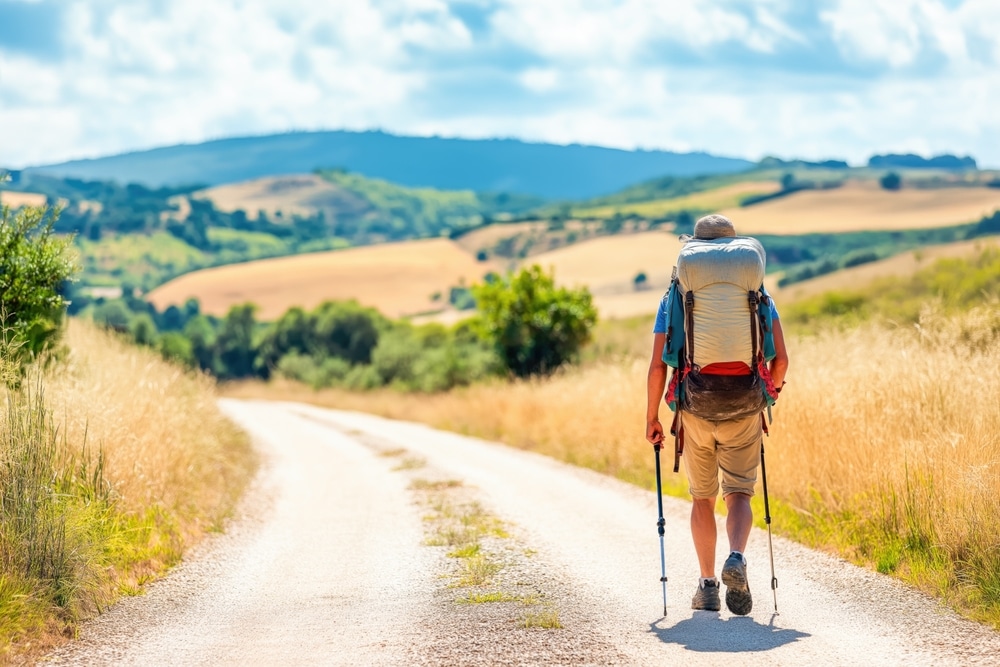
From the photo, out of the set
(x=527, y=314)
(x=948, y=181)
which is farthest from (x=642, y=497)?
(x=948, y=181)

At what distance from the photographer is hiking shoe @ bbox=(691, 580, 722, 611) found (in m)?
7.23

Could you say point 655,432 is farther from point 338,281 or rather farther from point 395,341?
point 338,281

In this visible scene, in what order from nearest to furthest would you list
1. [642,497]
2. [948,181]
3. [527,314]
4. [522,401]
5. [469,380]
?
[642,497] < [522,401] < [527,314] < [469,380] < [948,181]

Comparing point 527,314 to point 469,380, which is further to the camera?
point 469,380

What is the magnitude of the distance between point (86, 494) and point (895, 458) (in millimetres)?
6866

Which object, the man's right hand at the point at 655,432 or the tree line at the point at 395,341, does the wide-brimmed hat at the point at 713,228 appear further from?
the tree line at the point at 395,341

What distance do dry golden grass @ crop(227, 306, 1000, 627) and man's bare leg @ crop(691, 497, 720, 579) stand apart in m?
1.58

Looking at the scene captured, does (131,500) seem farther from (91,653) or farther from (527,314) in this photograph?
(527,314)

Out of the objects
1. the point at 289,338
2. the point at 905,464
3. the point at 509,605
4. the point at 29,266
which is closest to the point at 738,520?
the point at 509,605

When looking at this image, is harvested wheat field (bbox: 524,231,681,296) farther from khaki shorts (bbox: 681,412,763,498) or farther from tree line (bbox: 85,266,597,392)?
khaki shorts (bbox: 681,412,763,498)

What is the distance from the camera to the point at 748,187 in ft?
619

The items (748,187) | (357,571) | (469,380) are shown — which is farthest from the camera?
(748,187)

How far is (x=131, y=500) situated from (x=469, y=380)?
101ft

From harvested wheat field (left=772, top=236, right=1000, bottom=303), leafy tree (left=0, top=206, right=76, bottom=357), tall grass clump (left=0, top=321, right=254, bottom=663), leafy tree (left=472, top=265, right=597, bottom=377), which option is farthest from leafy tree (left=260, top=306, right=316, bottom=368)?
leafy tree (left=0, top=206, right=76, bottom=357)
